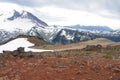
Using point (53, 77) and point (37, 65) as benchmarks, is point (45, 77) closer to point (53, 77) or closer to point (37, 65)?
point (53, 77)

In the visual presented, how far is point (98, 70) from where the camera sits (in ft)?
89.0

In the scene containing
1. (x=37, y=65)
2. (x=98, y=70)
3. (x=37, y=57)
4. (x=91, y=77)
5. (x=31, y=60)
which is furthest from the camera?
(x=37, y=57)

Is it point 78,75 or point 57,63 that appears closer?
point 78,75

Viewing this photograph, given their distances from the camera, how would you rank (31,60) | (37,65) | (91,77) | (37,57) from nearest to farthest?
(91,77) → (37,65) → (31,60) → (37,57)

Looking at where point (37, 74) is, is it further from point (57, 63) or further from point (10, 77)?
point (57, 63)

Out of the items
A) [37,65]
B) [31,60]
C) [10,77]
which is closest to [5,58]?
[31,60]

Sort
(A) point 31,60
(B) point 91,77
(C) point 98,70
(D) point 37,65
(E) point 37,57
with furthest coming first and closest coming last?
(E) point 37,57
(A) point 31,60
(D) point 37,65
(C) point 98,70
(B) point 91,77

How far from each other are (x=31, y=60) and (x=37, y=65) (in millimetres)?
3289

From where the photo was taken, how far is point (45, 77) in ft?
83.2

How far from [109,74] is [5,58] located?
1190 cm

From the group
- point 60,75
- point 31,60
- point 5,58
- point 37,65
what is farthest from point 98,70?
point 5,58

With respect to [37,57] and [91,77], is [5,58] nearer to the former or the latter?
[37,57]

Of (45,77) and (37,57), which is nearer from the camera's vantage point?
(45,77)

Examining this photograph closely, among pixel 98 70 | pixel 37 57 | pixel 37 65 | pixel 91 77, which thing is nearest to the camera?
pixel 91 77
